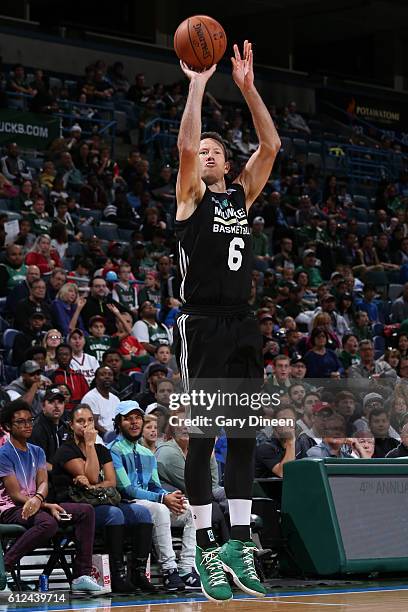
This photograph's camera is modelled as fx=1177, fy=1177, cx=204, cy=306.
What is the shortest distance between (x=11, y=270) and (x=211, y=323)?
8394 mm

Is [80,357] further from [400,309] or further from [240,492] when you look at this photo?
[400,309]

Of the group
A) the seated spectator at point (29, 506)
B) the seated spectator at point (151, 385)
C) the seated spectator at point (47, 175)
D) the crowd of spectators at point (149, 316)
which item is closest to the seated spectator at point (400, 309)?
the crowd of spectators at point (149, 316)

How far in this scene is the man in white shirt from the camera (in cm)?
1245

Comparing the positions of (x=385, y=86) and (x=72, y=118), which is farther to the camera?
(x=385, y=86)

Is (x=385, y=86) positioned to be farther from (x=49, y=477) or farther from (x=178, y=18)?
(x=49, y=477)

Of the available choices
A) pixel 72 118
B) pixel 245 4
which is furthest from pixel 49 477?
pixel 245 4

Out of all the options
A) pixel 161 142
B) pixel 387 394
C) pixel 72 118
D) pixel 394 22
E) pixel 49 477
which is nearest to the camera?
pixel 49 477

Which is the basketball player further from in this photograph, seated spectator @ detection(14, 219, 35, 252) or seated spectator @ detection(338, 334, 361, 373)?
seated spectator @ detection(338, 334, 361, 373)

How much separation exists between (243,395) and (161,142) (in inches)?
640

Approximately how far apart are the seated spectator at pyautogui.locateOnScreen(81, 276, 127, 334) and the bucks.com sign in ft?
16.0

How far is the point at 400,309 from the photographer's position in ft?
59.9

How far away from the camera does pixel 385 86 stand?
102 feet

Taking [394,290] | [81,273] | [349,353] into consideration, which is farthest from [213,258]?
[394,290]

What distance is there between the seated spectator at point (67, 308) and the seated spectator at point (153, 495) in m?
3.17
